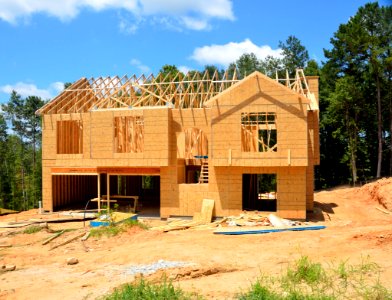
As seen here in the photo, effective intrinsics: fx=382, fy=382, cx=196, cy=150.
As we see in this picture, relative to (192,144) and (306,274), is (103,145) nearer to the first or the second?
(192,144)

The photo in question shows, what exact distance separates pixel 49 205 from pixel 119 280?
48.3 feet

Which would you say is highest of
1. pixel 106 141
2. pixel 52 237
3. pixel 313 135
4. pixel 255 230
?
pixel 313 135

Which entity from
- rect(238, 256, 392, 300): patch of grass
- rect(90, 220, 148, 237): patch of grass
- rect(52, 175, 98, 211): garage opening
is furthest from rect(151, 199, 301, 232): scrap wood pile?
rect(52, 175, 98, 211): garage opening

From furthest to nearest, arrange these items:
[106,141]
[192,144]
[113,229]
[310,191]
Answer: [192,144]
[310,191]
[106,141]
[113,229]

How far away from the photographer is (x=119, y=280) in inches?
375

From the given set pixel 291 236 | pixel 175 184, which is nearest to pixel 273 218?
pixel 291 236

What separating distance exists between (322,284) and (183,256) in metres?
4.47

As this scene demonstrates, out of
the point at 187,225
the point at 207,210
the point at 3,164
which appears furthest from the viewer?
the point at 3,164

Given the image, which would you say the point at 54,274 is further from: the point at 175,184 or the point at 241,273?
the point at 175,184

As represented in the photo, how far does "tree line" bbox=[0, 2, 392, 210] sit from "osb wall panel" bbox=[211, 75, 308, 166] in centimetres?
879

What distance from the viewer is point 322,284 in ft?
27.3

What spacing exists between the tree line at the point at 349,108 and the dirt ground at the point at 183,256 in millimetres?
15739

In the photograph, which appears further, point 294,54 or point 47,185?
point 294,54

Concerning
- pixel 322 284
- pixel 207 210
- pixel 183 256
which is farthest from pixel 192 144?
pixel 322 284
